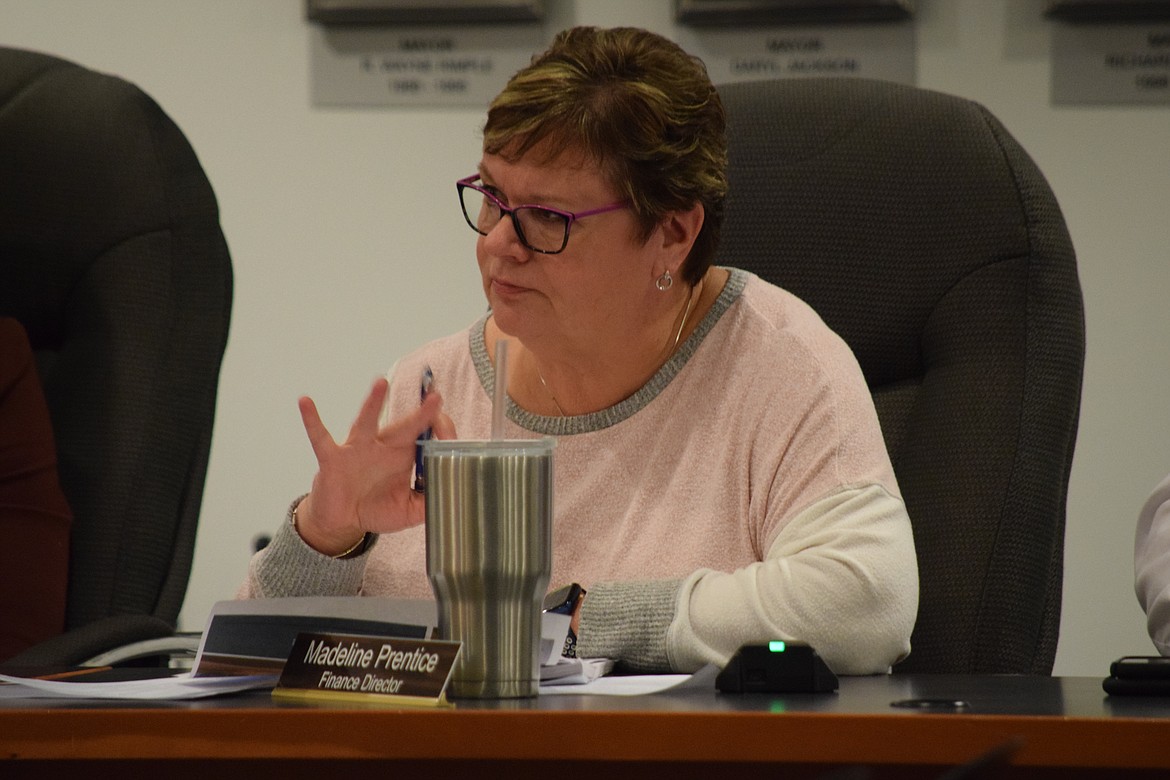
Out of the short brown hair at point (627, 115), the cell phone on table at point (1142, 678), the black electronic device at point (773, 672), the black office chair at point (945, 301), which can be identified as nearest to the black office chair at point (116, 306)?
the short brown hair at point (627, 115)

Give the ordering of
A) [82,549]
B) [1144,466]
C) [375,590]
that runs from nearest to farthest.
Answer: [375,590]
[82,549]
[1144,466]

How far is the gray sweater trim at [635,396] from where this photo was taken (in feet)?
4.95

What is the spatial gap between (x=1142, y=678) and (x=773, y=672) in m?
0.22

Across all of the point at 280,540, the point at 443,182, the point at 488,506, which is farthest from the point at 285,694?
the point at 443,182

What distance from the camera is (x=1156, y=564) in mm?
1303

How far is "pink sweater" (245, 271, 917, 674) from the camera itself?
1210mm

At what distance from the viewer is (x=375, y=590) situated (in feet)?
4.81

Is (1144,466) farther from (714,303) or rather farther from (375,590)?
(375,590)

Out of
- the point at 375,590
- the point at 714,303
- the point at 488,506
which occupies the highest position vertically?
the point at 714,303

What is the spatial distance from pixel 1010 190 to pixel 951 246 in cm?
9

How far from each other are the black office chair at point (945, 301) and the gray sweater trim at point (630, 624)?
1.28ft

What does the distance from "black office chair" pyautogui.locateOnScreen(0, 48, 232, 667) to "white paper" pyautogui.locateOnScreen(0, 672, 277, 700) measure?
0.74 meters

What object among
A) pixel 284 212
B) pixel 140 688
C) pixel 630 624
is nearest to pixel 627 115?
pixel 630 624

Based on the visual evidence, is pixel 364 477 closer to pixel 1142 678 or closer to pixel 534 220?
pixel 534 220
